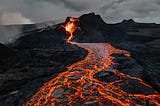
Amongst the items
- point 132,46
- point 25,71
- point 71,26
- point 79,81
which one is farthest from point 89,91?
point 71,26

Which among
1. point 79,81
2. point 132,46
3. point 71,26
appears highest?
point 71,26

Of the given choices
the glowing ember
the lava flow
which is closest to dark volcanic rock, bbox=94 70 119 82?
the lava flow

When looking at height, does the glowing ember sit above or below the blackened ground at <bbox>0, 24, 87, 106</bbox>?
above

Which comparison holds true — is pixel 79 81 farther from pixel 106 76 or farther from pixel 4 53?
pixel 4 53

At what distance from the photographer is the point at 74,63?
43312 millimetres

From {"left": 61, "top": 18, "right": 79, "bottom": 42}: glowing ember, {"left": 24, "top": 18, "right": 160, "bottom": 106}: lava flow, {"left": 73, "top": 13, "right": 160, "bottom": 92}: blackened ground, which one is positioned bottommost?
{"left": 24, "top": 18, "right": 160, "bottom": 106}: lava flow

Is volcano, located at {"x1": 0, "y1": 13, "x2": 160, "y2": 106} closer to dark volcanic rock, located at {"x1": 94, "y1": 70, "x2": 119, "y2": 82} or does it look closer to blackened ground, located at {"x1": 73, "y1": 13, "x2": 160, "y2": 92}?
dark volcanic rock, located at {"x1": 94, "y1": 70, "x2": 119, "y2": 82}

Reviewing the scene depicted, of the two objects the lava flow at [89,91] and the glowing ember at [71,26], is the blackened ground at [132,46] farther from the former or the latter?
the lava flow at [89,91]

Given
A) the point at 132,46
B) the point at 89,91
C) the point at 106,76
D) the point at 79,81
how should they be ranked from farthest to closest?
the point at 132,46 → the point at 106,76 → the point at 79,81 → the point at 89,91

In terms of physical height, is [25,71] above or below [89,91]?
above

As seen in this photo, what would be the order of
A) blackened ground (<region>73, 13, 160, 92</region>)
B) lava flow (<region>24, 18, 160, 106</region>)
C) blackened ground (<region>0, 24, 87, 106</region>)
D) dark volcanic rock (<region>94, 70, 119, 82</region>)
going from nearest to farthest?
lava flow (<region>24, 18, 160, 106</region>)
blackened ground (<region>0, 24, 87, 106</region>)
dark volcanic rock (<region>94, 70, 119, 82</region>)
blackened ground (<region>73, 13, 160, 92</region>)

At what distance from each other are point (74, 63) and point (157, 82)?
18.8 metres

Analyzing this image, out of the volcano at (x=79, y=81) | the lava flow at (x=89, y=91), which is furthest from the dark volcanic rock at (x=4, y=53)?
the lava flow at (x=89, y=91)

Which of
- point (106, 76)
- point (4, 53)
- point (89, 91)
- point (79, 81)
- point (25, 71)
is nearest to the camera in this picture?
point (89, 91)
